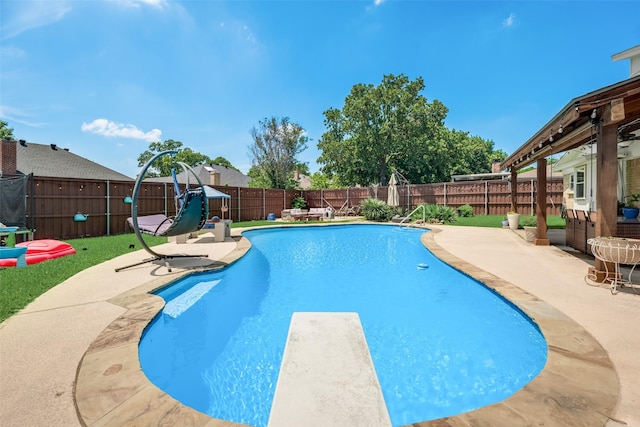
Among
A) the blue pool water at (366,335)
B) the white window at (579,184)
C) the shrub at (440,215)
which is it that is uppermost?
the white window at (579,184)

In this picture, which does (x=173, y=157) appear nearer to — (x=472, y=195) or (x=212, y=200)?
(x=212, y=200)

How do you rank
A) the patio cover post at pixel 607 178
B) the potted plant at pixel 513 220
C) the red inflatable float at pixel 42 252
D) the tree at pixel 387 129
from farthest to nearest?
the tree at pixel 387 129
the potted plant at pixel 513 220
the red inflatable float at pixel 42 252
the patio cover post at pixel 607 178

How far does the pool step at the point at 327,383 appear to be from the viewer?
175 centimetres

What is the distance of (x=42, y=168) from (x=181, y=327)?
1770 centimetres

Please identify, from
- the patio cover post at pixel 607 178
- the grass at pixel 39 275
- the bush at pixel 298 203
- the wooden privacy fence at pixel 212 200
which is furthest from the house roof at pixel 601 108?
the bush at pixel 298 203

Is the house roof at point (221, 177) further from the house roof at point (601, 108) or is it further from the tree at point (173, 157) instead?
the house roof at point (601, 108)

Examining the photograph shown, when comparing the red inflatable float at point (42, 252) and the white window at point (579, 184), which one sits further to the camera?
the white window at point (579, 184)

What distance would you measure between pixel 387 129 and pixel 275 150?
36.9 feet

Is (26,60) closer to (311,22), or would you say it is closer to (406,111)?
(311,22)

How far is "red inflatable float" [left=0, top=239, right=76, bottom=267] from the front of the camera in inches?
221

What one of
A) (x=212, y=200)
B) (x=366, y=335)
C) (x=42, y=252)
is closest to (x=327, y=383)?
(x=366, y=335)

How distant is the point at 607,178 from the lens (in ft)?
13.6

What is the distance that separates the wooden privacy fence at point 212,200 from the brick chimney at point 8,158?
177 inches

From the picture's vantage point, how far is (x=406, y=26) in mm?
13992
